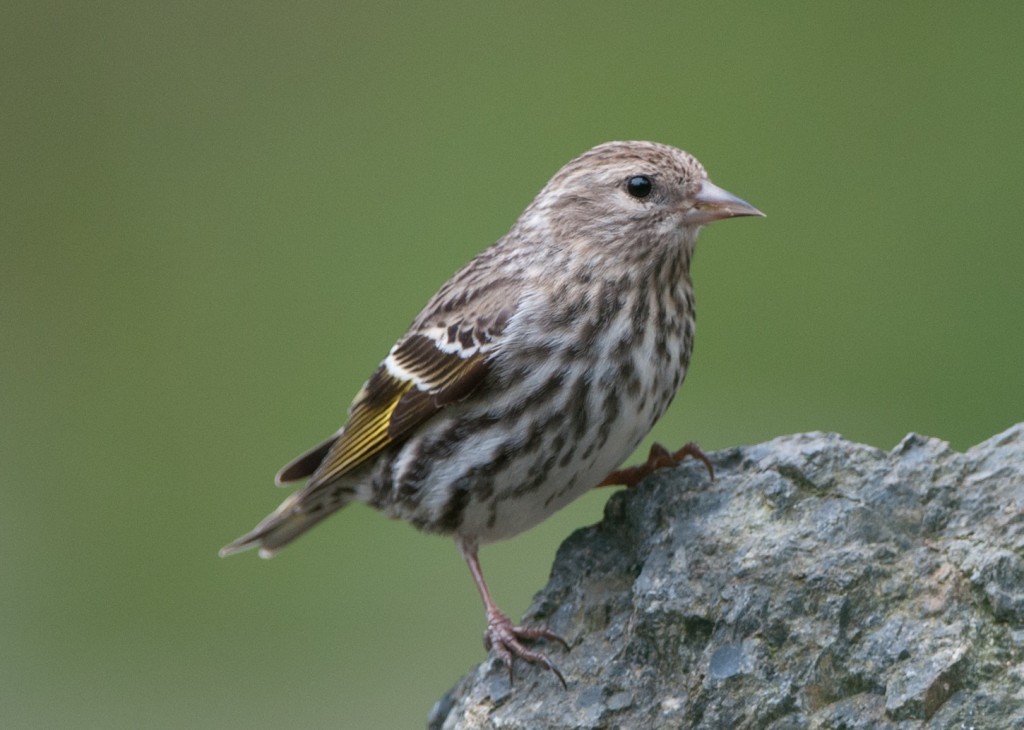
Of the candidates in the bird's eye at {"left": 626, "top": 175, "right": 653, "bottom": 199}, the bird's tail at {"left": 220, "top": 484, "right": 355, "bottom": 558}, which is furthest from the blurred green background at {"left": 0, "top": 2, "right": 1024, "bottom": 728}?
the bird's eye at {"left": 626, "top": 175, "right": 653, "bottom": 199}

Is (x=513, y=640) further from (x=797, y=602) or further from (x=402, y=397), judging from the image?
(x=402, y=397)

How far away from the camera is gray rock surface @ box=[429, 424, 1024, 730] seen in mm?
4172

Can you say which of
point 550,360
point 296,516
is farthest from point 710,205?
point 296,516

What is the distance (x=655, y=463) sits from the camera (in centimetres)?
518

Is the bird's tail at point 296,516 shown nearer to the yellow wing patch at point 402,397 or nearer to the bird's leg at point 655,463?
the yellow wing patch at point 402,397

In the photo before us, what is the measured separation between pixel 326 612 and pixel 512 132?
11.7ft

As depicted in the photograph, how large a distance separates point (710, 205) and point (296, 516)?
196 cm

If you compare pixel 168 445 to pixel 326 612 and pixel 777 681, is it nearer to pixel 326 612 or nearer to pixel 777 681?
pixel 326 612

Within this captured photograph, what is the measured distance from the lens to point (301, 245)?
435 inches

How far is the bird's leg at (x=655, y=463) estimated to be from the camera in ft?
16.5

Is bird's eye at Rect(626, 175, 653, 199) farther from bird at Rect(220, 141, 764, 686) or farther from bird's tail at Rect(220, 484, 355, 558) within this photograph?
bird's tail at Rect(220, 484, 355, 558)

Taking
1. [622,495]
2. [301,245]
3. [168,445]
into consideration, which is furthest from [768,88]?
[622,495]

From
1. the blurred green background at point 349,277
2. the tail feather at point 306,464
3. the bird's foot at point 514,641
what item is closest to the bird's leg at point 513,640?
the bird's foot at point 514,641

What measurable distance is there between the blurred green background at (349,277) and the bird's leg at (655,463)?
2751 mm
